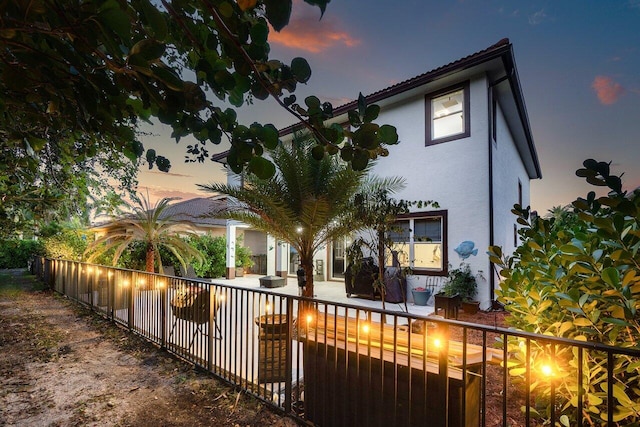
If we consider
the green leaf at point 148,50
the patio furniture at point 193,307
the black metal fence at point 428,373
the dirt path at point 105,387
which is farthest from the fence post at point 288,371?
the green leaf at point 148,50

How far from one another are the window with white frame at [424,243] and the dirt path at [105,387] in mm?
6687

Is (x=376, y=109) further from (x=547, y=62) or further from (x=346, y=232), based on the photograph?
(x=547, y=62)

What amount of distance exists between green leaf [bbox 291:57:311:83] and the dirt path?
122 inches

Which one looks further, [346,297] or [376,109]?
[346,297]

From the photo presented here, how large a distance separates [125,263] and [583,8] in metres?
18.5

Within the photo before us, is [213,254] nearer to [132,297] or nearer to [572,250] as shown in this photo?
[132,297]

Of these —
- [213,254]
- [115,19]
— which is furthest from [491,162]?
[213,254]

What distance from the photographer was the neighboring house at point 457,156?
8.27 metres

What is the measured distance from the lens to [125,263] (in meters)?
11.9

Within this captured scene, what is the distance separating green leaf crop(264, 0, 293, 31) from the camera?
0.83 m

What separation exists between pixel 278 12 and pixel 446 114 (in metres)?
9.76

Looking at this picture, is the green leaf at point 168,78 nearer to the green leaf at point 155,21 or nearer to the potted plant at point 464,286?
the green leaf at point 155,21

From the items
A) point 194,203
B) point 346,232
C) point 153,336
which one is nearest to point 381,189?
point 346,232

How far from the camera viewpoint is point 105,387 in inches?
143
